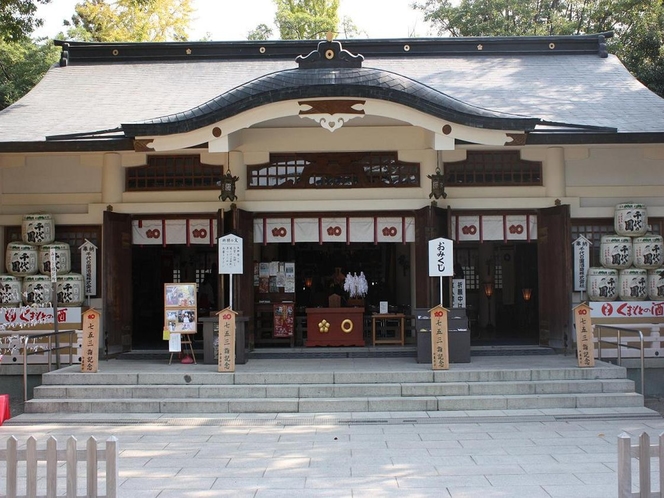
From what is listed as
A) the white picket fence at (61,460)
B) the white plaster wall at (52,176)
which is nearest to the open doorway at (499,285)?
the white plaster wall at (52,176)

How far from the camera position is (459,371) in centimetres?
1074

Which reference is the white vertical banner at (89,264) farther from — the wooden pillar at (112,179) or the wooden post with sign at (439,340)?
the wooden post with sign at (439,340)

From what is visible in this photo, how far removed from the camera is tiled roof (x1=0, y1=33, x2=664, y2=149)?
435 inches

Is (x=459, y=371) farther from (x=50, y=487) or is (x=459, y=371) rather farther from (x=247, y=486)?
(x=50, y=487)

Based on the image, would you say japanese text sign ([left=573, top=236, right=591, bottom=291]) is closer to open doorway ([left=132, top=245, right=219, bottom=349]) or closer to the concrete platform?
the concrete platform

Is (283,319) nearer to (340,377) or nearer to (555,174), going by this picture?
(340,377)

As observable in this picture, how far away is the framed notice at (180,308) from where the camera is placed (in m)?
11.7

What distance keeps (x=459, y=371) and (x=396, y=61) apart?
28.3ft

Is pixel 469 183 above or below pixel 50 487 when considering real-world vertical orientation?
above

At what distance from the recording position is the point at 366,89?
35.6 feet

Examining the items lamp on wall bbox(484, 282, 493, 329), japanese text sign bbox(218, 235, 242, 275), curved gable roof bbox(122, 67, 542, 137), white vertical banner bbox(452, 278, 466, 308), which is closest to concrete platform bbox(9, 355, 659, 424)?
A: japanese text sign bbox(218, 235, 242, 275)

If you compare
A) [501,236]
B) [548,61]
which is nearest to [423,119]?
[501,236]

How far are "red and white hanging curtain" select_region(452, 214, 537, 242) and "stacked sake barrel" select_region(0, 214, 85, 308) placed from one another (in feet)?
23.7

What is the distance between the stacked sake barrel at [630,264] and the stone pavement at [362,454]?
134 inches
